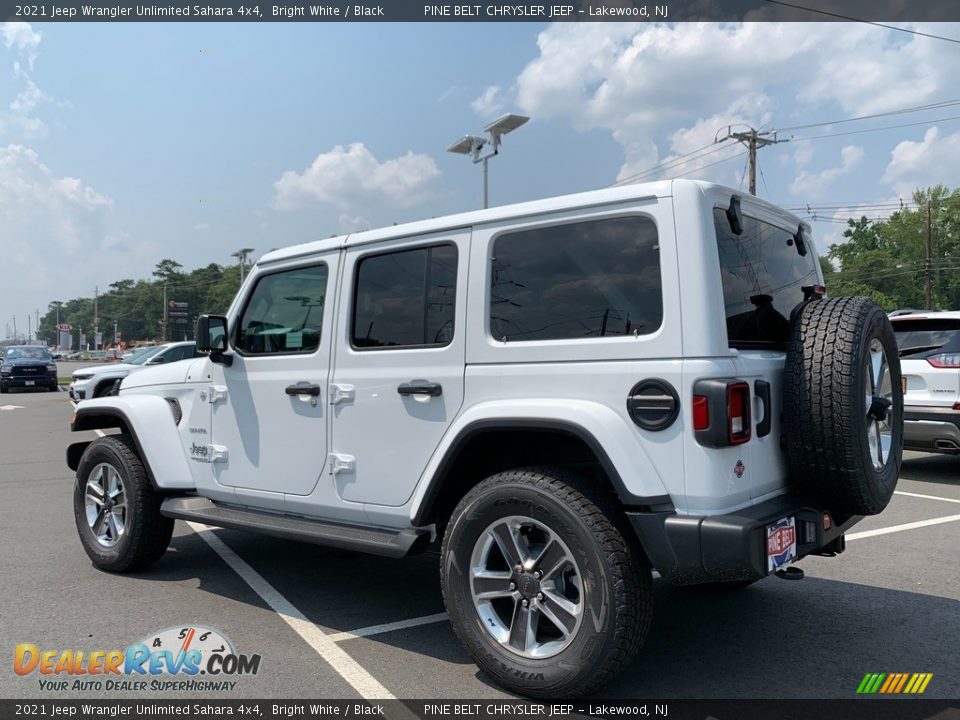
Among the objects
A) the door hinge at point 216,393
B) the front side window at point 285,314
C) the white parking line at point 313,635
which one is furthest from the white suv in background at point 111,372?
the front side window at point 285,314

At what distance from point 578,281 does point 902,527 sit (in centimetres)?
458

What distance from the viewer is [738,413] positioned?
299 centimetres

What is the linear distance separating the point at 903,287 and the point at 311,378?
83.4 metres

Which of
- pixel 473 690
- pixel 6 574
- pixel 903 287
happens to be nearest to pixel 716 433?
pixel 473 690

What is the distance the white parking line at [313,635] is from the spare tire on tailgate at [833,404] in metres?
2.05

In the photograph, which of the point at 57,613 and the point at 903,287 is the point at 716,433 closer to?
the point at 57,613

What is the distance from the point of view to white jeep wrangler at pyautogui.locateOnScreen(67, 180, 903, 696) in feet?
9.86

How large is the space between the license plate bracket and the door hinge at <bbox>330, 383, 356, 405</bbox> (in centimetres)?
209

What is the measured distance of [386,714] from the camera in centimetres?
318

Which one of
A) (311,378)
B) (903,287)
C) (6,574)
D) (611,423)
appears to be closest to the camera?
(611,423)

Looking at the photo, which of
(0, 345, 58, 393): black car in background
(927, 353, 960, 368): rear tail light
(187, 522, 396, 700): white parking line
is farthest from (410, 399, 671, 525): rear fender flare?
(0, 345, 58, 393): black car in background

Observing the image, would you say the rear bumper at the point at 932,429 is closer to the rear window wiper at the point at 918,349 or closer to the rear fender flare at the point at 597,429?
the rear window wiper at the point at 918,349

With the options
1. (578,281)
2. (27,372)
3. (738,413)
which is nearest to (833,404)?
(738,413)

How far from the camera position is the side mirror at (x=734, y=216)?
3.37 metres
